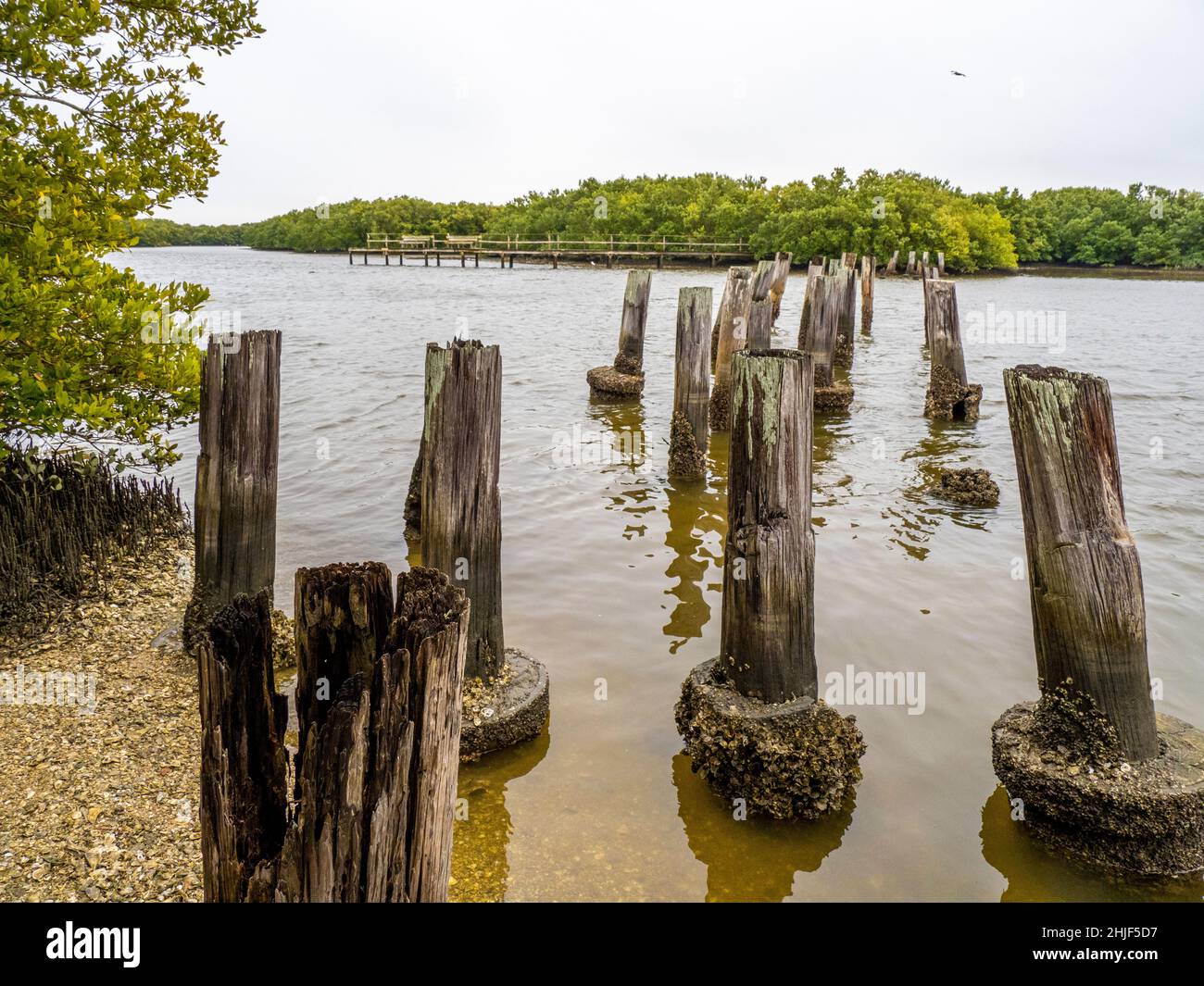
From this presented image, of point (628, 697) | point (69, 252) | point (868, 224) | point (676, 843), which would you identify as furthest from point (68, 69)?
point (868, 224)

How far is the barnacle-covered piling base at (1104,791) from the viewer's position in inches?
148

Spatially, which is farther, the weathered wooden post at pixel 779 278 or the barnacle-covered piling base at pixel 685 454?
the weathered wooden post at pixel 779 278

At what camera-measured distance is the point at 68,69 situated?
5367 mm

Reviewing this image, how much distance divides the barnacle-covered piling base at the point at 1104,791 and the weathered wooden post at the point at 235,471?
4.30m

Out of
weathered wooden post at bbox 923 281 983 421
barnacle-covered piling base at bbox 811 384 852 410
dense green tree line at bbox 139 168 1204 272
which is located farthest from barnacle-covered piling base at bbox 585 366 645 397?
dense green tree line at bbox 139 168 1204 272

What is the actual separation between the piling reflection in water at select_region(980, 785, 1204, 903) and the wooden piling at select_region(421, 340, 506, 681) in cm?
271

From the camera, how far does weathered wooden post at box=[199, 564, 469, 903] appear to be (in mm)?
2156

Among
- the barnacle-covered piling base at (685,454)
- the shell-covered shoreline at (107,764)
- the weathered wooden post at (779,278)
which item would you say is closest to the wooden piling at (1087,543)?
the shell-covered shoreline at (107,764)

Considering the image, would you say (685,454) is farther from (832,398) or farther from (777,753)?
(777,753)

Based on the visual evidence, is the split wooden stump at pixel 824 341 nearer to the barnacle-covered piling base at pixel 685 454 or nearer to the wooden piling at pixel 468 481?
the barnacle-covered piling base at pixel 685 454

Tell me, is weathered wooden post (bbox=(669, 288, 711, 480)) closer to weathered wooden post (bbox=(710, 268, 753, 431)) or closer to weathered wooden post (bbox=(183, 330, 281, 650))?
weathered wooden post (bbox=(710, 268, 753, 431))

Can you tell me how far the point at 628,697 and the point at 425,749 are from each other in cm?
328

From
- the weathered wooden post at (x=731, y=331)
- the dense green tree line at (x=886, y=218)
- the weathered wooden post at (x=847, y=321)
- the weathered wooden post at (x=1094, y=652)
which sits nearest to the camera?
the weathered wooden post at (x=1094, y=652)
